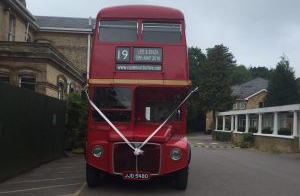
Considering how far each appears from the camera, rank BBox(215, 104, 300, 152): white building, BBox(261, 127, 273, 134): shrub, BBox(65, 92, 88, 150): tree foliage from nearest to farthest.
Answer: BBox(65, 92, 88, 150): tree foliage, BBox(215, 104, 300, 152): white building, BBox(261, 127, 273, 134): shrub

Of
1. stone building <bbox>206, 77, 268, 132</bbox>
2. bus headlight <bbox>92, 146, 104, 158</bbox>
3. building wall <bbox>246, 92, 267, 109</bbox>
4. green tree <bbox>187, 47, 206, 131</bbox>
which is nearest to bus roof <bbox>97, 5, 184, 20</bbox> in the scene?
bus headlight <bbox>92, 146, 104, 158</bbox>

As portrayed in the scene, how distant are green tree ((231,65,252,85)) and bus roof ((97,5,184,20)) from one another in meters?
106

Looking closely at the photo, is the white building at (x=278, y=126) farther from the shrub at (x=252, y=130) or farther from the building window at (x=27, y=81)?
the building window at (x=27, y=81)

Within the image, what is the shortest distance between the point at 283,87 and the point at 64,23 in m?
30.7

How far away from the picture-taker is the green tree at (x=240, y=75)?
11791 cm

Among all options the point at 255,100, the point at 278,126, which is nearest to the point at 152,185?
the point at 278,126

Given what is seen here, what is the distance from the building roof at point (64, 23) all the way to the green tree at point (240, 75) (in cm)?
7703

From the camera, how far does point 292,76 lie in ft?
192

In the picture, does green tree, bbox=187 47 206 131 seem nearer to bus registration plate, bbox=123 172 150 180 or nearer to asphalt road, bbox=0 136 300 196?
asphalt road, bbox=0 136 300 196

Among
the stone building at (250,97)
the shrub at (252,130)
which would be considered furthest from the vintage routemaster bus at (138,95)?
the stone building at (250,97)

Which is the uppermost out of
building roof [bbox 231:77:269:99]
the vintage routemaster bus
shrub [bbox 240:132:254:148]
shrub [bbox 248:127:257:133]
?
building roof [bbox 231:77:269:99]

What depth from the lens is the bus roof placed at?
1156 centimetres

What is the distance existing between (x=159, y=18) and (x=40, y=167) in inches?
252

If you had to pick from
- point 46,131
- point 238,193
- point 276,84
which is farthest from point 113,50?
point 276,84
